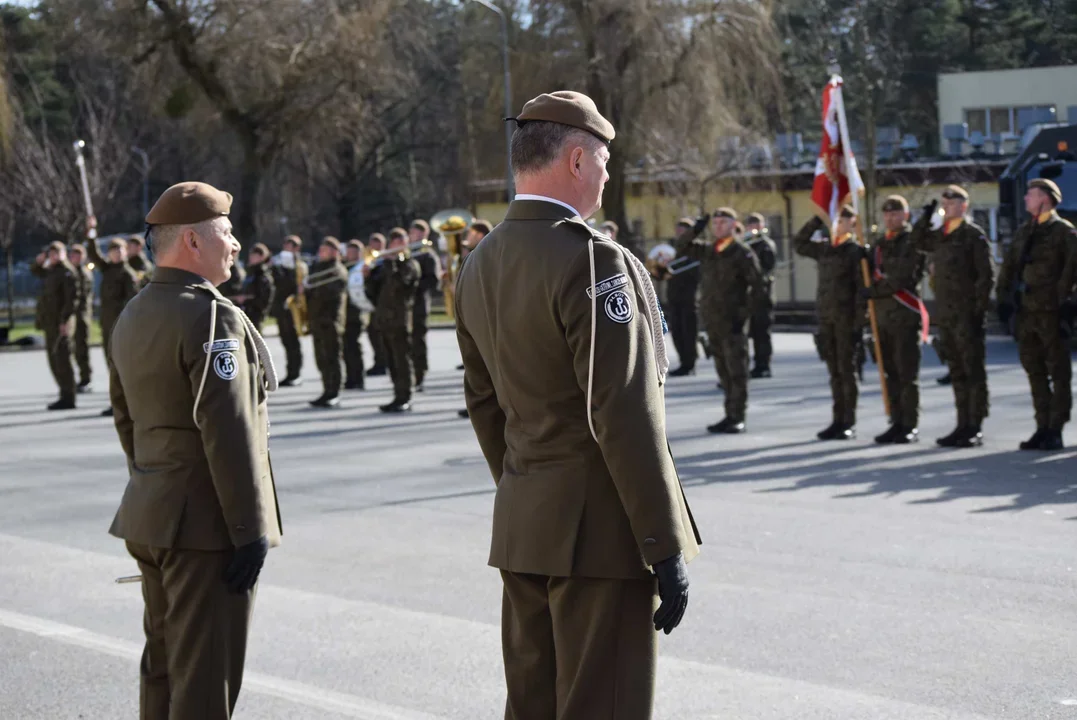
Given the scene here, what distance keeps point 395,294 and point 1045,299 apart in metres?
8.25

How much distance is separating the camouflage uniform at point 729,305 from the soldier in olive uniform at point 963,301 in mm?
1998

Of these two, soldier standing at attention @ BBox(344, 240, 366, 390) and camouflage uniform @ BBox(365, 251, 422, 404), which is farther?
soldier standing at attention @ BBox(344, 240, 366, 390)

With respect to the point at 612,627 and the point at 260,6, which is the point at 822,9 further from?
the point at 612,627

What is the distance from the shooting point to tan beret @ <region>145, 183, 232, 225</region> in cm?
465

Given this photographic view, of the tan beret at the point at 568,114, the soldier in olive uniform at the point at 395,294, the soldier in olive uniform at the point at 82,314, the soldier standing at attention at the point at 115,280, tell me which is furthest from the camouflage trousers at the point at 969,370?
the soldier in olive uniform at the point at 82,314

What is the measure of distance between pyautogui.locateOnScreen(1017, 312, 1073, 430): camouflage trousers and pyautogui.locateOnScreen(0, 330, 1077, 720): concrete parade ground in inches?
13.2

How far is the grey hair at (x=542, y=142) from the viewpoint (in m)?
3.85

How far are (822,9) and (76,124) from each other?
2370 centimetres

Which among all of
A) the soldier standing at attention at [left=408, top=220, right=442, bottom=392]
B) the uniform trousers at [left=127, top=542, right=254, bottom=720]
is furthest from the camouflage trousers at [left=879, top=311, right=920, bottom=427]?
the uniform trousers at [left=127, top=542, right=254, bottom=720]

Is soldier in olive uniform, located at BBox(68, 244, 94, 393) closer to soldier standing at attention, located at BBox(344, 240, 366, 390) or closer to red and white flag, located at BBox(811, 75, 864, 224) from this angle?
soldier standing at attention, located at BBox(344, 240, 366, 390)

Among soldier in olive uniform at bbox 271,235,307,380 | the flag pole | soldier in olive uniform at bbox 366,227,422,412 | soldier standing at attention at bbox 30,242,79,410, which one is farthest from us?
soldier in olive uniform at bbox 271,235,307,380

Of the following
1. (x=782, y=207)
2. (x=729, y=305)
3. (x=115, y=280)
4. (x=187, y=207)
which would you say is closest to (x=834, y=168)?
(x=729, y=305)

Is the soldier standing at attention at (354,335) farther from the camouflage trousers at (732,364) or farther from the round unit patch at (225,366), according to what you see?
the round unit patch at (225,366)

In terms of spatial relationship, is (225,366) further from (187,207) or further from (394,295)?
(394,295)
